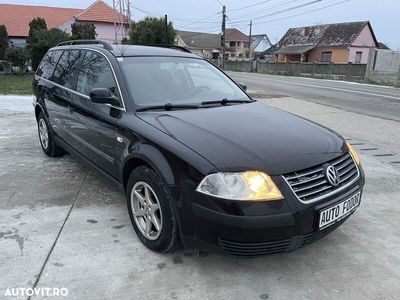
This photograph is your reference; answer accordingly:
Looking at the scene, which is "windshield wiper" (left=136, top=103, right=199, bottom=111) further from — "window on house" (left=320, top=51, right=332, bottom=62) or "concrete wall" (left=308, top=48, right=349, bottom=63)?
"window on house" (left=320, top=51, right=332, bottom=62)

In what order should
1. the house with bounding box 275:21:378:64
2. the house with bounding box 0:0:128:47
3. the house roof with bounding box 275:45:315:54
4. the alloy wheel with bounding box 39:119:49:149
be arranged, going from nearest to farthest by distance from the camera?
the alloy wheel with bounding box 39:119:49:149
the house with bounding box 0:0:128:47
the house with bounding box 275:21:378:64
the house roof with bounding box 275:45:315:54

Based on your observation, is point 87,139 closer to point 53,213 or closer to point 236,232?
point 53,213

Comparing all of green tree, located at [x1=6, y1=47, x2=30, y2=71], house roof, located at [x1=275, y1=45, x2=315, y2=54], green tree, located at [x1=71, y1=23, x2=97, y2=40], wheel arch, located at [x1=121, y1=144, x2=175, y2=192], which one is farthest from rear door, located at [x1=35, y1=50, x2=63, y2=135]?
house roof, located at [x1=275, y1=45, x2=315, y2=54]

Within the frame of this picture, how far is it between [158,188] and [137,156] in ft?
1.24

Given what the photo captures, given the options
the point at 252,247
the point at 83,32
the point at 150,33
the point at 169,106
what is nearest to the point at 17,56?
the point at 83,32

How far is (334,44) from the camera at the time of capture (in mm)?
56562

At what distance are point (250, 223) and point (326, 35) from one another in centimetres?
6113

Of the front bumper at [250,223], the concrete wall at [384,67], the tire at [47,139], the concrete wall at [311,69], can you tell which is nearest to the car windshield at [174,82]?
the front bumper at [250,223]

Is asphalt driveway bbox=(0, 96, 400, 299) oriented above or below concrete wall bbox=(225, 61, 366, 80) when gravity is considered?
above

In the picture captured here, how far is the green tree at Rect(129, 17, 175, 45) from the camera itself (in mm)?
32281

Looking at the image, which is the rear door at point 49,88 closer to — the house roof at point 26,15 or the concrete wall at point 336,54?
the house roof at point 26,15

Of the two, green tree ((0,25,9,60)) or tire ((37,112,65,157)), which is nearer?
tire ((37,112,65,157))

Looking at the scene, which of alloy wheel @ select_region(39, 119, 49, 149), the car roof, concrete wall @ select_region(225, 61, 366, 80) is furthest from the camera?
concrete wall @ select_region(225, 61, 366, 80)

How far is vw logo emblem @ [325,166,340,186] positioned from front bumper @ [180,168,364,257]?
0.60 ft
